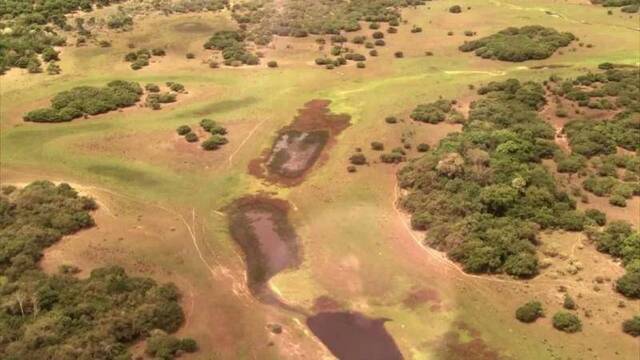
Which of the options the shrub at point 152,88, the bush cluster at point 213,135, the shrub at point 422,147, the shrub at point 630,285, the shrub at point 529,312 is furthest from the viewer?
the shrub at point 152,88

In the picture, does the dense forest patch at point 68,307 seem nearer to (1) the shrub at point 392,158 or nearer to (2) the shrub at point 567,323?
(2) the shrub at point 567,323

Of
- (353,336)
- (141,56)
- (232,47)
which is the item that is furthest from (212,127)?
(353,336)

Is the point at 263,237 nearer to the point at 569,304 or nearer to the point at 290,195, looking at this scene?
the point at 290,195

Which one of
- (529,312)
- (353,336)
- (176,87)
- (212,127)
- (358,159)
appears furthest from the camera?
(176,87)

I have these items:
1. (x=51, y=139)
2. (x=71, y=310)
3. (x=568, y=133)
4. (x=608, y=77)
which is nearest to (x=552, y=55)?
(x=608, y=77)

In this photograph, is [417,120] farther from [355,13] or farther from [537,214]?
[355,13]

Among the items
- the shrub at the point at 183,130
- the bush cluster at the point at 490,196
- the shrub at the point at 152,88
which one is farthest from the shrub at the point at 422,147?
the shrub at the point at 152,88
